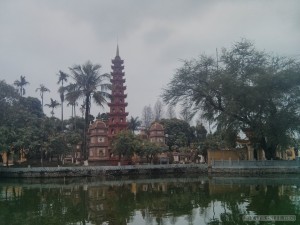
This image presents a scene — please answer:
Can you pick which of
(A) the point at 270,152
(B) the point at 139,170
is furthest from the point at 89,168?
(A) the point at 270,152

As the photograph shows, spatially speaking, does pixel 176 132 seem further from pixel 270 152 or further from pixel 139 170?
pixel 270 152

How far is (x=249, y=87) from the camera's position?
3541 cm

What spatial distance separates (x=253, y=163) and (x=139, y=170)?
13.2 m

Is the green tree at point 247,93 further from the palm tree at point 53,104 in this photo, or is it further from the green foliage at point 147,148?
the palm tree at point 53,104

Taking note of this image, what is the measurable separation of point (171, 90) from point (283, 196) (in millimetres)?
22048

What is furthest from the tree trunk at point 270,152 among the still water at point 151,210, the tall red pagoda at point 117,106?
the tall red pagoda at point 117,106

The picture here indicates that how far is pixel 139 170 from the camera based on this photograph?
43062 mm

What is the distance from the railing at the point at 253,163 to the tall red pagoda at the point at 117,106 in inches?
655

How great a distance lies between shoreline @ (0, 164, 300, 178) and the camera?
122ft

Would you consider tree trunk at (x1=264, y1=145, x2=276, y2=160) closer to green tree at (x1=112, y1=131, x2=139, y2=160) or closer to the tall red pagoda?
green tree at (x1=112, y1=131, x2=139, y2=160)

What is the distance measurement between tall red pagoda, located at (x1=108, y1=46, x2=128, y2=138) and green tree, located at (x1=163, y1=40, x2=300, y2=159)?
14.8 meters

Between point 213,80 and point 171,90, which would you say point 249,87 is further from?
point 171,90

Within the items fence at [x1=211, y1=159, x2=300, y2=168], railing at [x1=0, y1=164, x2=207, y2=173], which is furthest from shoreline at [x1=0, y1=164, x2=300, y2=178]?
fence at [x1=211, y1=159, x2=300, y2=168]

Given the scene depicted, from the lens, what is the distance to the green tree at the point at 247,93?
34719mm
